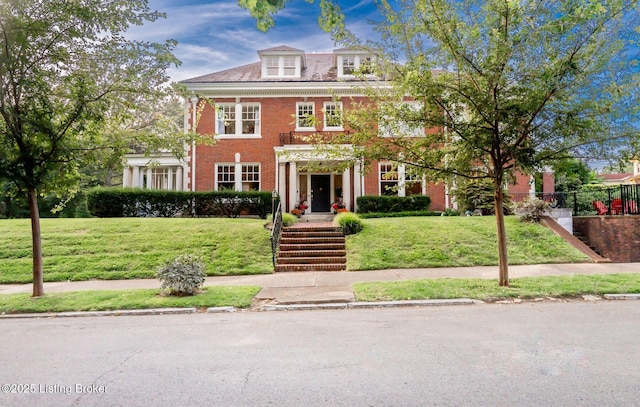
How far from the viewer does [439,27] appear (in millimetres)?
7562

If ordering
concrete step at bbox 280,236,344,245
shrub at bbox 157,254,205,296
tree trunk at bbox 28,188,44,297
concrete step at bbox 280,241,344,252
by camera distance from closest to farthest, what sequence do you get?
shrub at bbox 157,254,205,296 → tree trunk at bbox 28,188,44,297 → concrete step at bbox 280,241,344,252 → concrete step at bbox 280,236,344,245

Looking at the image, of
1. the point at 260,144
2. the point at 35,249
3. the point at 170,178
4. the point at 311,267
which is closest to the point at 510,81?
the point at 311,267

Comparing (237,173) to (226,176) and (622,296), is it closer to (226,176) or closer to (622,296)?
(226,176)

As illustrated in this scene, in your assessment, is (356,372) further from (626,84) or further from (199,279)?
(626,84)

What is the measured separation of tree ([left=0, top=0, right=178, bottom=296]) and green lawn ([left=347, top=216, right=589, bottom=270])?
7523mm

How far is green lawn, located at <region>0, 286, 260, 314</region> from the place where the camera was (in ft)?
24.7

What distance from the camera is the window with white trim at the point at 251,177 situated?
70.1 feet

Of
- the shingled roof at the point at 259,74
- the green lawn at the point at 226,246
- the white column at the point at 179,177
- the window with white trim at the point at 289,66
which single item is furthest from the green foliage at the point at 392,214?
the white column at the point at 179,177

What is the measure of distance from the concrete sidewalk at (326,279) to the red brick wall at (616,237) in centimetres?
222


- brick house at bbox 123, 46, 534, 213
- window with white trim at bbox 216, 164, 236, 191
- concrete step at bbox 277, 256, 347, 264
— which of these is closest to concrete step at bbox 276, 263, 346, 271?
concrete step at bbox 277, 256, 347, 264

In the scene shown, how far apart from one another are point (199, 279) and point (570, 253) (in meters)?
11.1

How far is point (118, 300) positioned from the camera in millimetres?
7879

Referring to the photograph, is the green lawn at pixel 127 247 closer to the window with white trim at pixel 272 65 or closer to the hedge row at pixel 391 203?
the hedge row at pixel 391 203

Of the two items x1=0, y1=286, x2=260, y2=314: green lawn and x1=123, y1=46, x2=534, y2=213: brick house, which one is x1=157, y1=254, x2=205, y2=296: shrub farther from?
x1=123, y1=46, x2=534, y2=213: brick house
